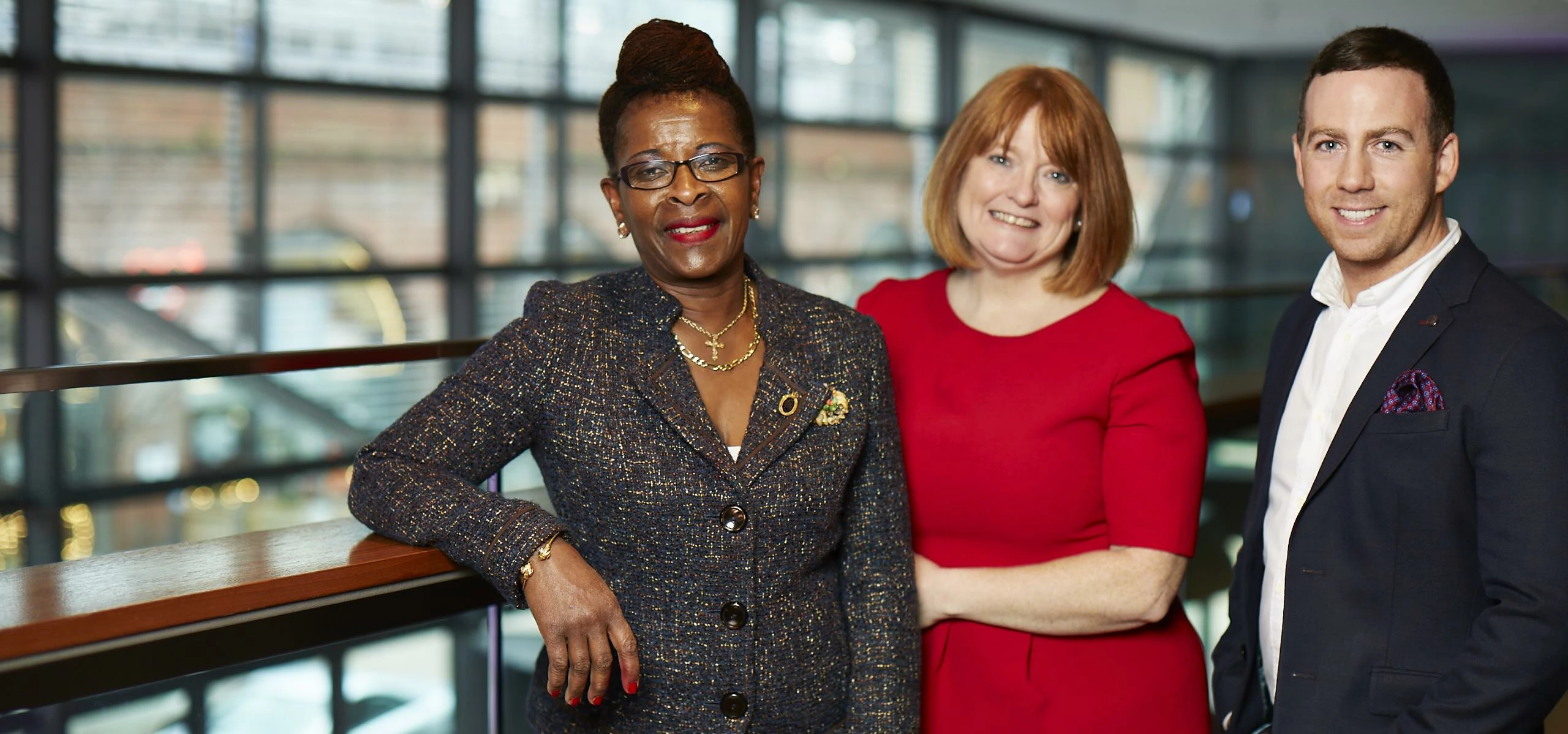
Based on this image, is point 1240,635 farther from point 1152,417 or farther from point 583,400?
point 583,400

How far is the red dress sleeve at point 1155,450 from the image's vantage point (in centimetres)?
210

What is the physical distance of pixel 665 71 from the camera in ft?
5.57

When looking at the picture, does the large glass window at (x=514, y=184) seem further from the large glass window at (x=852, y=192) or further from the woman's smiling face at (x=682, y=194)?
the woman's smiling face at (x=682, y=194)

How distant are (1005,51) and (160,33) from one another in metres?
8.28

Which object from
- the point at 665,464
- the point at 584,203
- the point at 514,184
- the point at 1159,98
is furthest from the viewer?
the point at 1159,98

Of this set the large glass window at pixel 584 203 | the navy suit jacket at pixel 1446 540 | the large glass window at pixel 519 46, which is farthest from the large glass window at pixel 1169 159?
the navy suit jacket at pixel 1446 540

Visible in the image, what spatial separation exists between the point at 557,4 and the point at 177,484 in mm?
3856

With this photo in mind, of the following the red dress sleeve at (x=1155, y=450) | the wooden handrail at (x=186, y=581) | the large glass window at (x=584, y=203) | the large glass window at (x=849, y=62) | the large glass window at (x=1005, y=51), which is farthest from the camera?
the large glass window at (x=1005, y=51)

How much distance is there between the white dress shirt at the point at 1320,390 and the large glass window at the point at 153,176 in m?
6.51

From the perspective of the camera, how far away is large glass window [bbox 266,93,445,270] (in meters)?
7.66

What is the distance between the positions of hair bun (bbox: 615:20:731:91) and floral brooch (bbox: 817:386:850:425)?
0.45 metres

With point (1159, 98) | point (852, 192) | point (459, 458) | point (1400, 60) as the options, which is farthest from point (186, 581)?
point (1159, 98)

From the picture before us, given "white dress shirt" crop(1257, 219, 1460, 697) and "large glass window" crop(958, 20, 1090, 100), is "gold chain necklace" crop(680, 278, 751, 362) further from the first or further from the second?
"large glass window" crop(958, 20, 1090, 100)

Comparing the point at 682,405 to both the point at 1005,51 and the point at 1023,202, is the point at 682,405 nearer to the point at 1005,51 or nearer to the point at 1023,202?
the point at 1023,202
